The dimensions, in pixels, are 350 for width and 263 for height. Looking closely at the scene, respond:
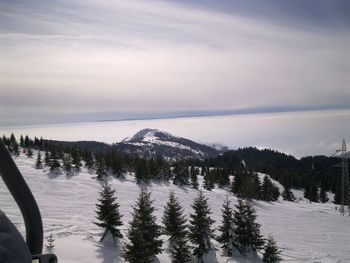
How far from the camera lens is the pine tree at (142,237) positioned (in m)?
24.1

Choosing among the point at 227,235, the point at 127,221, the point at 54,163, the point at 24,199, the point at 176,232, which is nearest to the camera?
the point at 24,199

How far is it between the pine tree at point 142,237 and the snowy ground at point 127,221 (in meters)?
3.17

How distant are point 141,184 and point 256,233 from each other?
35.3m

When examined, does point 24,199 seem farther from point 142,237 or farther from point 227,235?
point 227,235

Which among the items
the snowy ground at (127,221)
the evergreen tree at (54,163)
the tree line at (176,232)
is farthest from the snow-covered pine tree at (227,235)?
the evergreen tree at (54,163)

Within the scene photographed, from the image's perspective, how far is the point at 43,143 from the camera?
12925cm

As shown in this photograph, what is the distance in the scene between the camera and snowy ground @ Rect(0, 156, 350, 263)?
29.7 m

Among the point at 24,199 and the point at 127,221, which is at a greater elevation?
the point at 24,199

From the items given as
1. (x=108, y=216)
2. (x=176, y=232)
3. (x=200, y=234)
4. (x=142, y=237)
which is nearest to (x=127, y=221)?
(x=108, y=216)

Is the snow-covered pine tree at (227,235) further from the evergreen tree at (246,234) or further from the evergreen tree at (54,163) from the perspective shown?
the evergreen tree at (54,163)

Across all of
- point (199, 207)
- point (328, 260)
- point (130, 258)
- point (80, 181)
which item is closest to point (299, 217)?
point (328, 260)

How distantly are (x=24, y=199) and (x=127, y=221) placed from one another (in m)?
43.0

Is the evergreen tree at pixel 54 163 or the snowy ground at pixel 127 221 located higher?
the evergreen tree at pixel 54 163

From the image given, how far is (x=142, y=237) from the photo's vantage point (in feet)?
83.6
